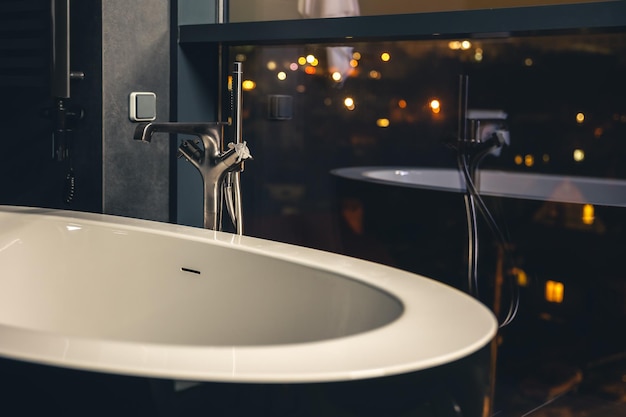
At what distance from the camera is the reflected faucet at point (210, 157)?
7.18 ft

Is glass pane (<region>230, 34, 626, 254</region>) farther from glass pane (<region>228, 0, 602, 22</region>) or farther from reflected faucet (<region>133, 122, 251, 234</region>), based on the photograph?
reflected faucet (<region>133, 122, 251, 234</region>)

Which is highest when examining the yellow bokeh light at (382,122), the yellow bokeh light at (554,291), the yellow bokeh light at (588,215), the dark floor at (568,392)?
the yellow bokeh light at (382,122)

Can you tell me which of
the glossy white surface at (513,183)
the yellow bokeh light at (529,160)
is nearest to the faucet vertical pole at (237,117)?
the glossy white surface at (513,183)

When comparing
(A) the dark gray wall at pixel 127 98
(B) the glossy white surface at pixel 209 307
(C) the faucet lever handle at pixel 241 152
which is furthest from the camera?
(A) the dark gray wall at pixel 127 98

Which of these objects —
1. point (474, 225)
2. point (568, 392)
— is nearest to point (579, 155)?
point (474, 225)

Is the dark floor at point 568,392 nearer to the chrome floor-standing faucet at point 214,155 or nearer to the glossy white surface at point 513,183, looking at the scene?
the glossy white surface at point 513,183

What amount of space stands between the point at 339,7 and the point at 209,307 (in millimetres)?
1083

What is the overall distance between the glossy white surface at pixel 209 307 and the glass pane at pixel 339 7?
0.87 meters

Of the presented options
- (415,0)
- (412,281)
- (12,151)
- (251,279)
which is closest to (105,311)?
(251,279)

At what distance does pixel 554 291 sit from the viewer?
2.46 meters

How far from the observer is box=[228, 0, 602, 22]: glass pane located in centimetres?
235

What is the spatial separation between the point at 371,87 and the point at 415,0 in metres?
0.30

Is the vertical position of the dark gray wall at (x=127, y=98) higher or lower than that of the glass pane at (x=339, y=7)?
lower

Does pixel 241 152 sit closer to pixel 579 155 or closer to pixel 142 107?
pixel 142 107
